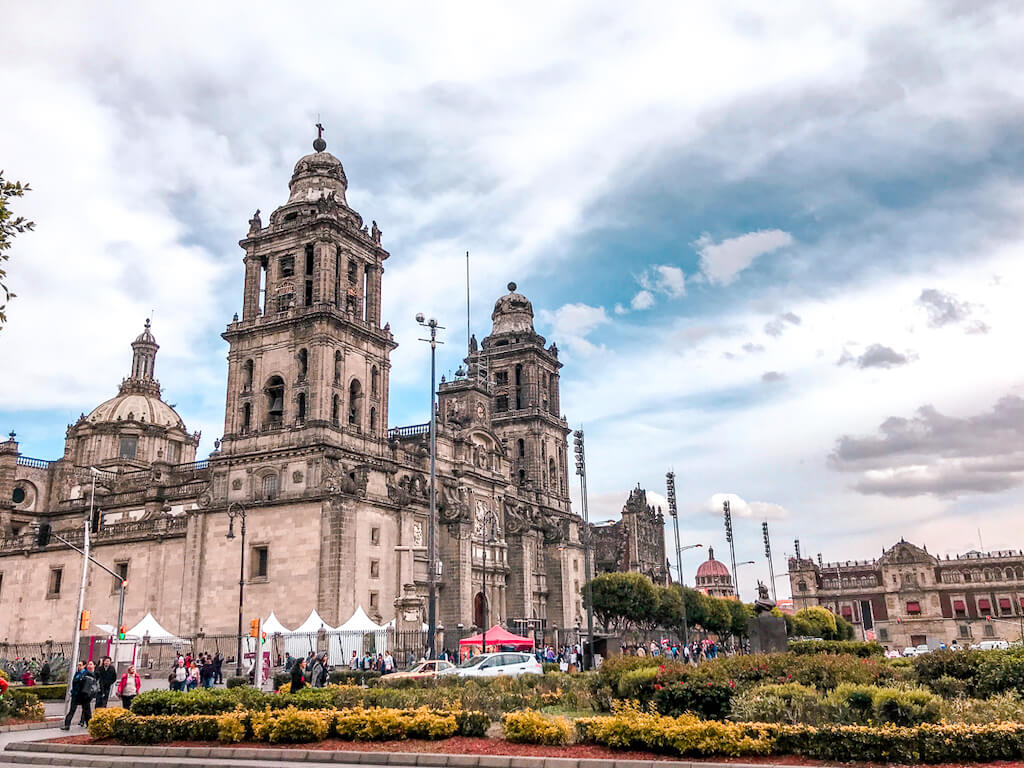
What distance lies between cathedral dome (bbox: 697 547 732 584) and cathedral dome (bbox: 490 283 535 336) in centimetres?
7872

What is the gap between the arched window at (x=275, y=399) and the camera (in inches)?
1994

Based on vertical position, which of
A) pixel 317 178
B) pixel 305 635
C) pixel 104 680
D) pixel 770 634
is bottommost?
pixel 104 680

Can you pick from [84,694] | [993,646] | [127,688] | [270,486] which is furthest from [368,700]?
[270,486]

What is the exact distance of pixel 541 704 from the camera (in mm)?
20797

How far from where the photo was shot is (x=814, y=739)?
46.6ft

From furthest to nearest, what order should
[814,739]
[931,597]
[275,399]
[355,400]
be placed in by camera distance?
[931,597] < [355,400] < [275,399] < [814,739]

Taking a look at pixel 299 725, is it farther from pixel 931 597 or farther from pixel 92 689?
pixel 931 597

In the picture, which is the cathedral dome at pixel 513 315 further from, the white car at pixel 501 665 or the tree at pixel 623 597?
the white car at pixel 501 665

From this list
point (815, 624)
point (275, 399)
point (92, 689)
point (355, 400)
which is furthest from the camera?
point (815, 624)

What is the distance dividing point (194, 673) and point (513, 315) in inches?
2070

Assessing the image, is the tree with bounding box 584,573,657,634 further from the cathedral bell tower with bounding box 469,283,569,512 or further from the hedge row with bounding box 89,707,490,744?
the hedge row with bounding box 89,707,490,744

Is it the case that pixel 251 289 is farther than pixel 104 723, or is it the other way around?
pixel 251 289

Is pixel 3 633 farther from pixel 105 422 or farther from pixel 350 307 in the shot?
pixel 350 307

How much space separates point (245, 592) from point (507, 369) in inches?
1446
